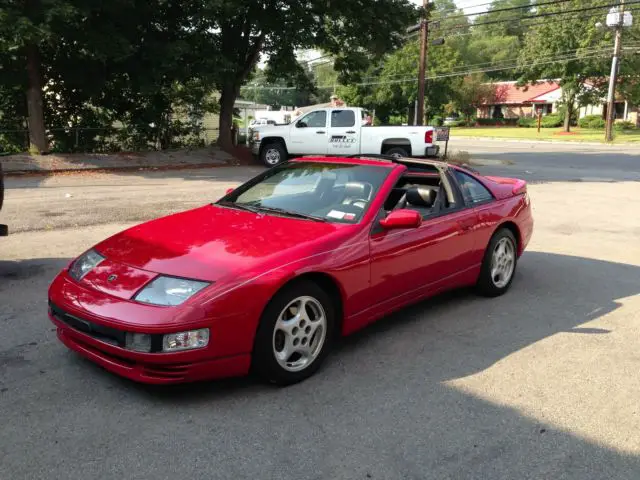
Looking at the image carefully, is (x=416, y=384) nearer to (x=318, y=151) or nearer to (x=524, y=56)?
(x=318, y=151)

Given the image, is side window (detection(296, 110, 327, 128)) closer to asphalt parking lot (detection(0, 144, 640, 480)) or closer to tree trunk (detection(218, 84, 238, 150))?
tree trunk (detection(218, 84, 238, 150))

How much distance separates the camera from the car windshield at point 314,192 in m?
4.62

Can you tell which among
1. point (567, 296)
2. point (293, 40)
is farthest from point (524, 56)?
point (567, 296)

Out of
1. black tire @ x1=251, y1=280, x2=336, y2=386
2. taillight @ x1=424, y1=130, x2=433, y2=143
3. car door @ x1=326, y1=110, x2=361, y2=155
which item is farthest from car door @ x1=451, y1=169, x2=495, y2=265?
car door @ x1=326, y1=110, x2=361, y2=155

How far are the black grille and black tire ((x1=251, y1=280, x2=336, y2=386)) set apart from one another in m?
0.77

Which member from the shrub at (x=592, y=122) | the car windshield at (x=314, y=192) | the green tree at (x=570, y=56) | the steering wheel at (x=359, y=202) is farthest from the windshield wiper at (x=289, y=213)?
the shrub at (x=592, y=122)

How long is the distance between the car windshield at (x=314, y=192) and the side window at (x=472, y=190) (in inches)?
38.5

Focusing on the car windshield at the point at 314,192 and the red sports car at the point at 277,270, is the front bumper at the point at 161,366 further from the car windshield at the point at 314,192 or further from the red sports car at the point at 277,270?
the car windshield at the point at 314,192

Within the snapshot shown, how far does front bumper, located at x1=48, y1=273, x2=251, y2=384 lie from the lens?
338cm

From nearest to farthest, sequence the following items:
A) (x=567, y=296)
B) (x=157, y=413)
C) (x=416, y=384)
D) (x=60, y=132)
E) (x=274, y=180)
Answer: (x=157, y=413), (x=416, y=384), (x=274, y=180), (x=567, y=296), (x=60, y=132)

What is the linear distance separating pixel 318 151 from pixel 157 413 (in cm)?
1689

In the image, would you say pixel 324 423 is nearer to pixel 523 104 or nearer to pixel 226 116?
pixel 226 116

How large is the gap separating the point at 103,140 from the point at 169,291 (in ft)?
60.9

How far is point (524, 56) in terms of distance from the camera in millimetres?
57812
